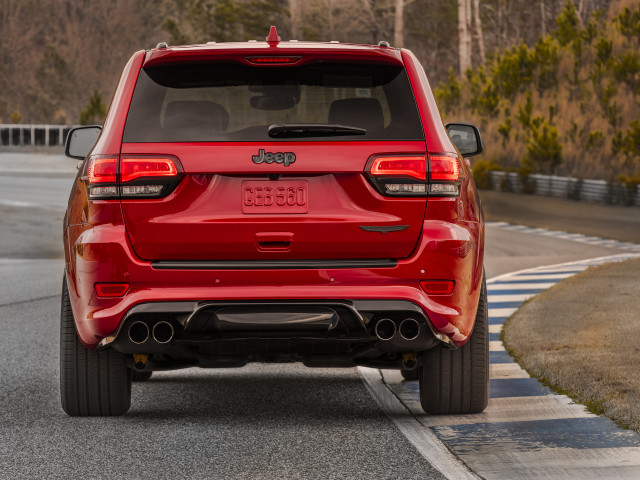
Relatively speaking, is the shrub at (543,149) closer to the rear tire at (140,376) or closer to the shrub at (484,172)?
the shrub at (484,172)

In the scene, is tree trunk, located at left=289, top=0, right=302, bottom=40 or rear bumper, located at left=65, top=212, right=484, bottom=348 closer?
rear bumper, located at left=65, top=212, right=484, bottom=348

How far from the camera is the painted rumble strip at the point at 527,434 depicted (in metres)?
5.56

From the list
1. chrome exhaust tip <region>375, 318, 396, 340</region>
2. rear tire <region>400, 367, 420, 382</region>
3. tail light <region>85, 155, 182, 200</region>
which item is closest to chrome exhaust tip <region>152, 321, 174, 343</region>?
tail light <region>85, 155, 182, 200</region>

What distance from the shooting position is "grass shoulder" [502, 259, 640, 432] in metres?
7.20

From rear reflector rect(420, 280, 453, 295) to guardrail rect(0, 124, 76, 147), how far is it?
6959 centimetres

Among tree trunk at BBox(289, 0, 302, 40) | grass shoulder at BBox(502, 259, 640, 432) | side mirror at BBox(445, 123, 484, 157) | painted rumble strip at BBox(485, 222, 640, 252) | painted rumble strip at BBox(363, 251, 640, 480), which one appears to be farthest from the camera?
tree trunk at BBox(289, 0, 302, 40)

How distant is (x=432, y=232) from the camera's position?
235 inches

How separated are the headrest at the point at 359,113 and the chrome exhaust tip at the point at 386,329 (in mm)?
919

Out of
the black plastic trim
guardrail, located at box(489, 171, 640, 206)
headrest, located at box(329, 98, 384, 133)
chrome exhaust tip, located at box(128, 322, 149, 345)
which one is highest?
headrest, located at box(329, 98, 384, 133)

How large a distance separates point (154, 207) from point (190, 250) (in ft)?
0.86

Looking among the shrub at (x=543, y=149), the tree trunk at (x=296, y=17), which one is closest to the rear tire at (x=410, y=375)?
the shrub at (x=543, y=149)

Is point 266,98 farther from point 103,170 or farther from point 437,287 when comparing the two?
point 437,287

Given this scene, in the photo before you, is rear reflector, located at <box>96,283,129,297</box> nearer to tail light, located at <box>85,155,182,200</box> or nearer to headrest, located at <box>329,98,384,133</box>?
tail light, located at <box>85,155,182,200</box>

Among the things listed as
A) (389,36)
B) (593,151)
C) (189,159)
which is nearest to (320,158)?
(189,159)
